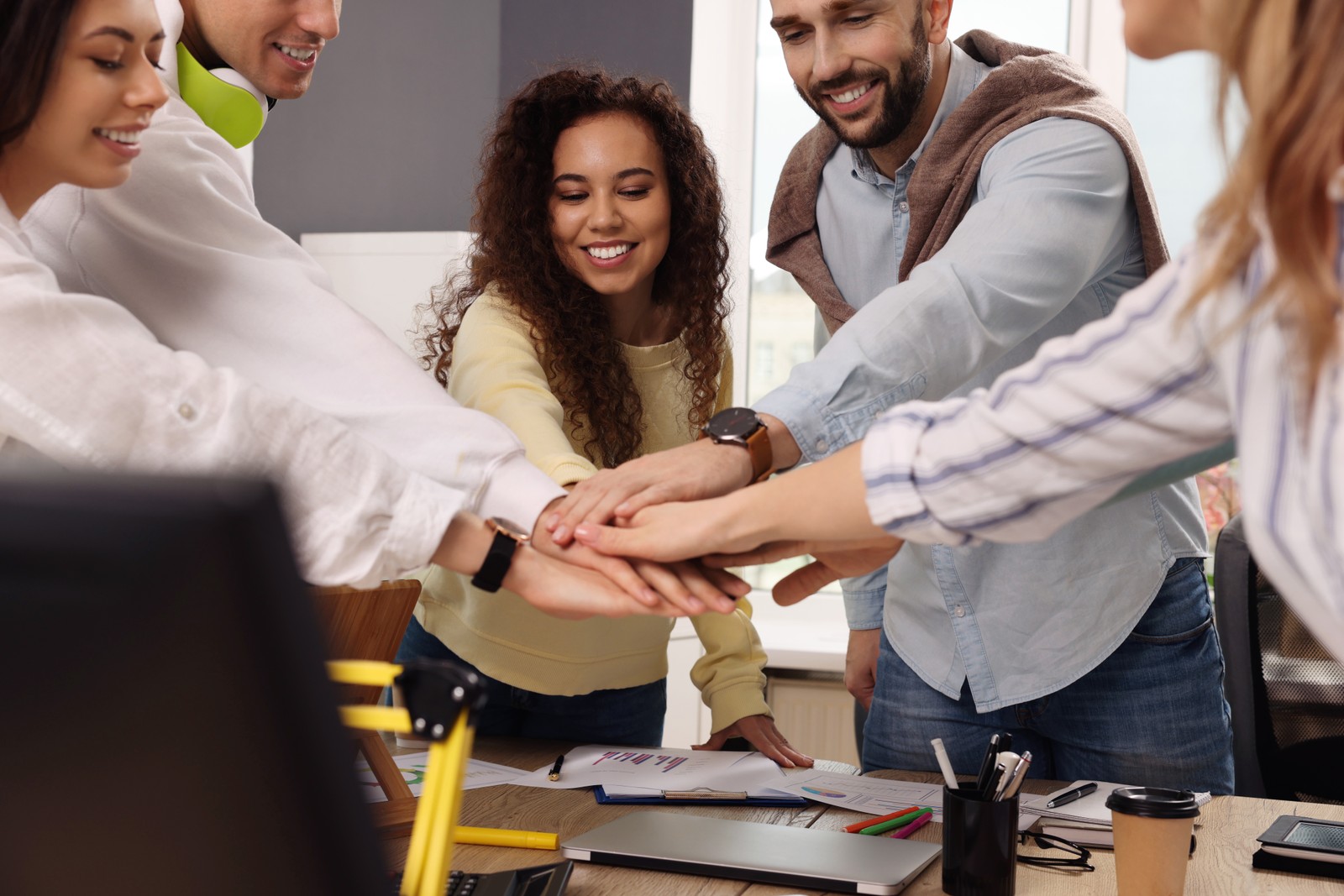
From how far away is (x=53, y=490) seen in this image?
1.25 feet

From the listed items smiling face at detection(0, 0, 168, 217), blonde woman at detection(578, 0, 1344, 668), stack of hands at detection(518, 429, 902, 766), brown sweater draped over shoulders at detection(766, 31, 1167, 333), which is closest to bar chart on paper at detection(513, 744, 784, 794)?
stack of hands at detection(518, 429, 902, 766)

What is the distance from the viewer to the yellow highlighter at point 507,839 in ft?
3.91

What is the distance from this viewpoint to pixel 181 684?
370 millimetres

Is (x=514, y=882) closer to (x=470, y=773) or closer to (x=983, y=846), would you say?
(x=983, y=846)

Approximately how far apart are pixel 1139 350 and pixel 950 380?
0.70 m

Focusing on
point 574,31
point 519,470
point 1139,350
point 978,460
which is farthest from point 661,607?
point 574,31

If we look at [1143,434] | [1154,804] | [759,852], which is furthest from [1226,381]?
[759,852]

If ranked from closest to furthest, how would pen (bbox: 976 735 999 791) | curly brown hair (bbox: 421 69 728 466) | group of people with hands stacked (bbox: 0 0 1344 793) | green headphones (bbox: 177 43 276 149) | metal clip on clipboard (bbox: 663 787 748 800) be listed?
group of people with hands stacked (bbox: 0 0 1344 793), pen (bbox: 976 735 999 791), metal clip on clipboard (bbox: 663 787 748 800), green headphones (bbox: 177 43 276 149), curly brown hair (bbox: 421 69 728 466)

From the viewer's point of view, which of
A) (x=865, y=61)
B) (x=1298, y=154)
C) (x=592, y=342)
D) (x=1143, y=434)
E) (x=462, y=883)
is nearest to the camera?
(x=1298, y=154)

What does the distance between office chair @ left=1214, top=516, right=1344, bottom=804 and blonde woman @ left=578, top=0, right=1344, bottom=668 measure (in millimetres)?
1227

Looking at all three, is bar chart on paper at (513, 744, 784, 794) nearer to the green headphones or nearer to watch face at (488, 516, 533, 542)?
watch face at (488, 516, 533, 542)

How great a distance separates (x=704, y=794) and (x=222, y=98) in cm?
107

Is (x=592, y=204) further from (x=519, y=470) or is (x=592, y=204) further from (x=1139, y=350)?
(x=1139, y=350)

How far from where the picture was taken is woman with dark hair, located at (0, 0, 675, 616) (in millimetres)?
1041
